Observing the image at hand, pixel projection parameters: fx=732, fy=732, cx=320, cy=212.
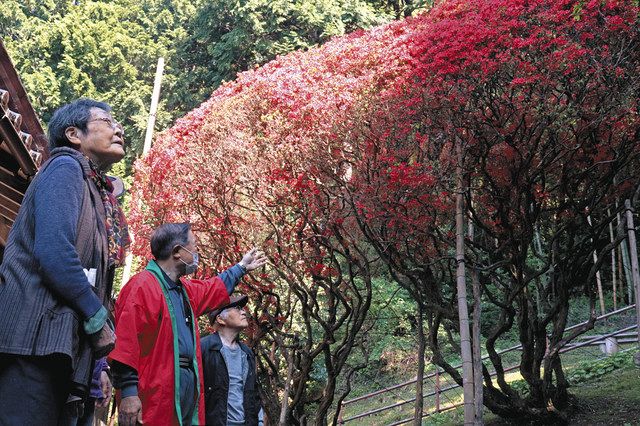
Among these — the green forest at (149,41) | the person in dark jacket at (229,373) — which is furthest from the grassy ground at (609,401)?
the green forest at (149,41)

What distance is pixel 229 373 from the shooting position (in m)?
4.87

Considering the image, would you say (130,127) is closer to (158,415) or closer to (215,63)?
(215,63)

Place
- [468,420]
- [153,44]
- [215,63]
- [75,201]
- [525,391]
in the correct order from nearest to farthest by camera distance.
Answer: [75,201]
[468,420]
[525,391]
[215,63]
[153,44]

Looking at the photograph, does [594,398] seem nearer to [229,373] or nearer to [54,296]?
[229,373]

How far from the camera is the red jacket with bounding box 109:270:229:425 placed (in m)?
3.10

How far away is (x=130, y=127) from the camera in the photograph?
27062mm

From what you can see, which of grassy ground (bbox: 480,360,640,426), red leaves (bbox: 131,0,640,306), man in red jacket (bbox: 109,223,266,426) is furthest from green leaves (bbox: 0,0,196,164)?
man in red jacket (bbox: 109,223,266,426)

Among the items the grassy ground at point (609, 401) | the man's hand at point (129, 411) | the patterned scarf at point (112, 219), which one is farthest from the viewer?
the grassy ground at point (609, 401)

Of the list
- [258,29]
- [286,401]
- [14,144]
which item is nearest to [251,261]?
[14,144]

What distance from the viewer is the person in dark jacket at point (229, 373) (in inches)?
178

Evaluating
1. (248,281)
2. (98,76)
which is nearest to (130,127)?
(98,76)

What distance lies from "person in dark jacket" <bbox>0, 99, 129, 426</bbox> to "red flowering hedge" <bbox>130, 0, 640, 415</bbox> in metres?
6.52

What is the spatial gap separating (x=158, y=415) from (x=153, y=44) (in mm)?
28418

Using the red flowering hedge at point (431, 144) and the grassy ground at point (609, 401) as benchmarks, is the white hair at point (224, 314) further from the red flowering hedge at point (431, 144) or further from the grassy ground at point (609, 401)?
the grassy ground at point (609, 401)
